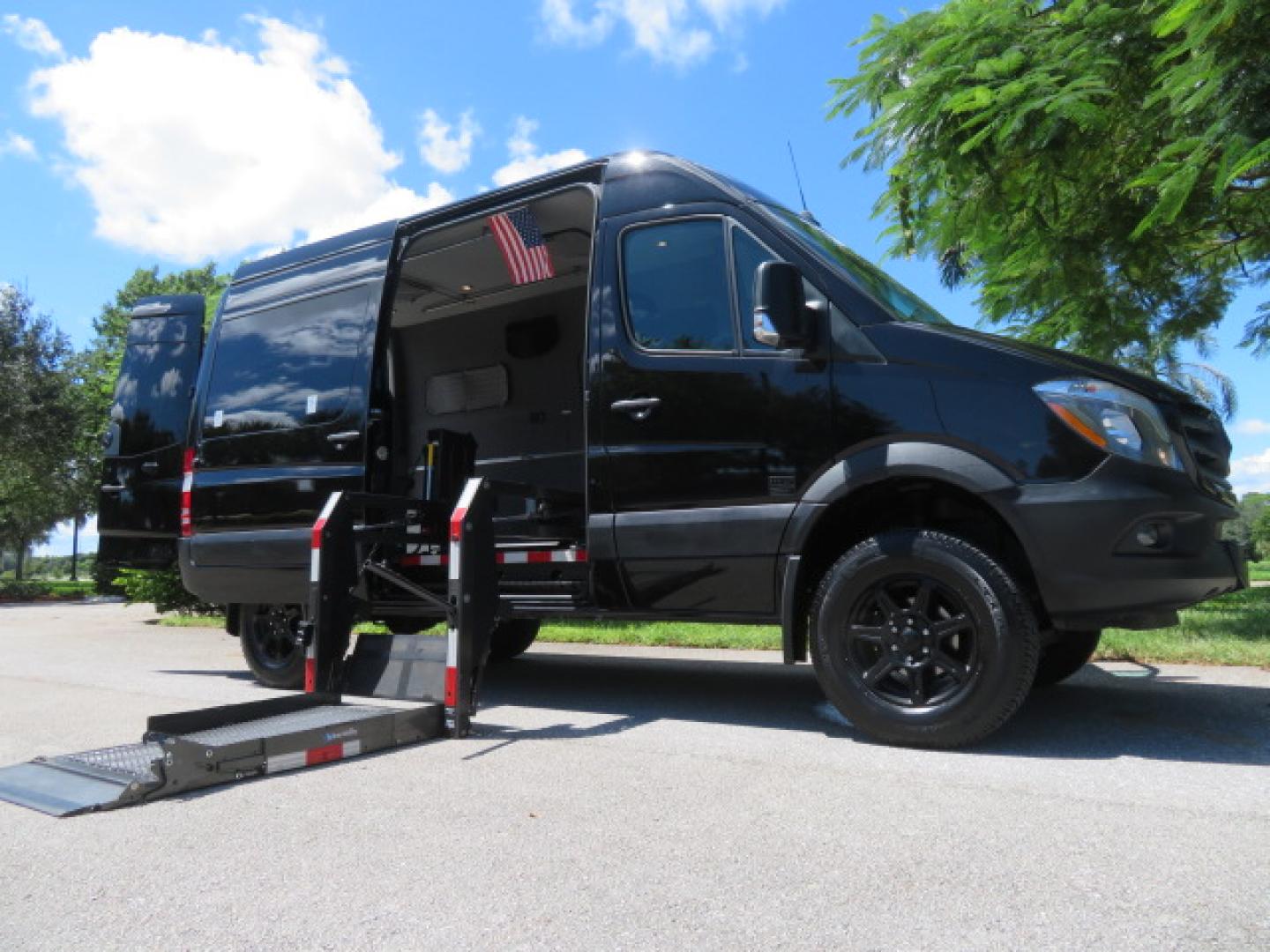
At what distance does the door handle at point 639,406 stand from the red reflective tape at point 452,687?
1.51 m

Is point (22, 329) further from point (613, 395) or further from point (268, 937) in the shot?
point (268, 937)

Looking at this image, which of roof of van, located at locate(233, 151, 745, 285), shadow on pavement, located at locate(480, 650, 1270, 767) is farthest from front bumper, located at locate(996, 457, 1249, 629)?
roof of van, located at locate(233, 151, 745, 285)

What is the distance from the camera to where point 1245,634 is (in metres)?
6.97

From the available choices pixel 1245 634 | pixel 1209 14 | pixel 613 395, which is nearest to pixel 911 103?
pixel 1209 14

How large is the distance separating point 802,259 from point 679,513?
1339 millimetres

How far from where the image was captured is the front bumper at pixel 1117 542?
3.48 meters

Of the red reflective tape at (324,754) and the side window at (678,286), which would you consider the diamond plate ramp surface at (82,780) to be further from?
the side window at (678,286)

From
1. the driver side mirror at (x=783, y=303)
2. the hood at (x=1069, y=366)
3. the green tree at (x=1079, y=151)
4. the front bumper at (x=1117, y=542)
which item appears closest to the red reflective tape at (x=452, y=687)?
the driver side mirror at (x=783, y=303)

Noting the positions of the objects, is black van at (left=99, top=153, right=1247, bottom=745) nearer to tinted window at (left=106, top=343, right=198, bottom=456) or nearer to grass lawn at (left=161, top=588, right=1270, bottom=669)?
tinted window at (left=106, top=343, right=198, bottom=456)

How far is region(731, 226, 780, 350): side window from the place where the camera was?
4.29 meters

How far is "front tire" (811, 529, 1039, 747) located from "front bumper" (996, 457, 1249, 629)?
192mm

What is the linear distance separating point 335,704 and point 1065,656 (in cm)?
390

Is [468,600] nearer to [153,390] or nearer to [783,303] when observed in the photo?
[783,303]

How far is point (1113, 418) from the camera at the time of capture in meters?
3.57
